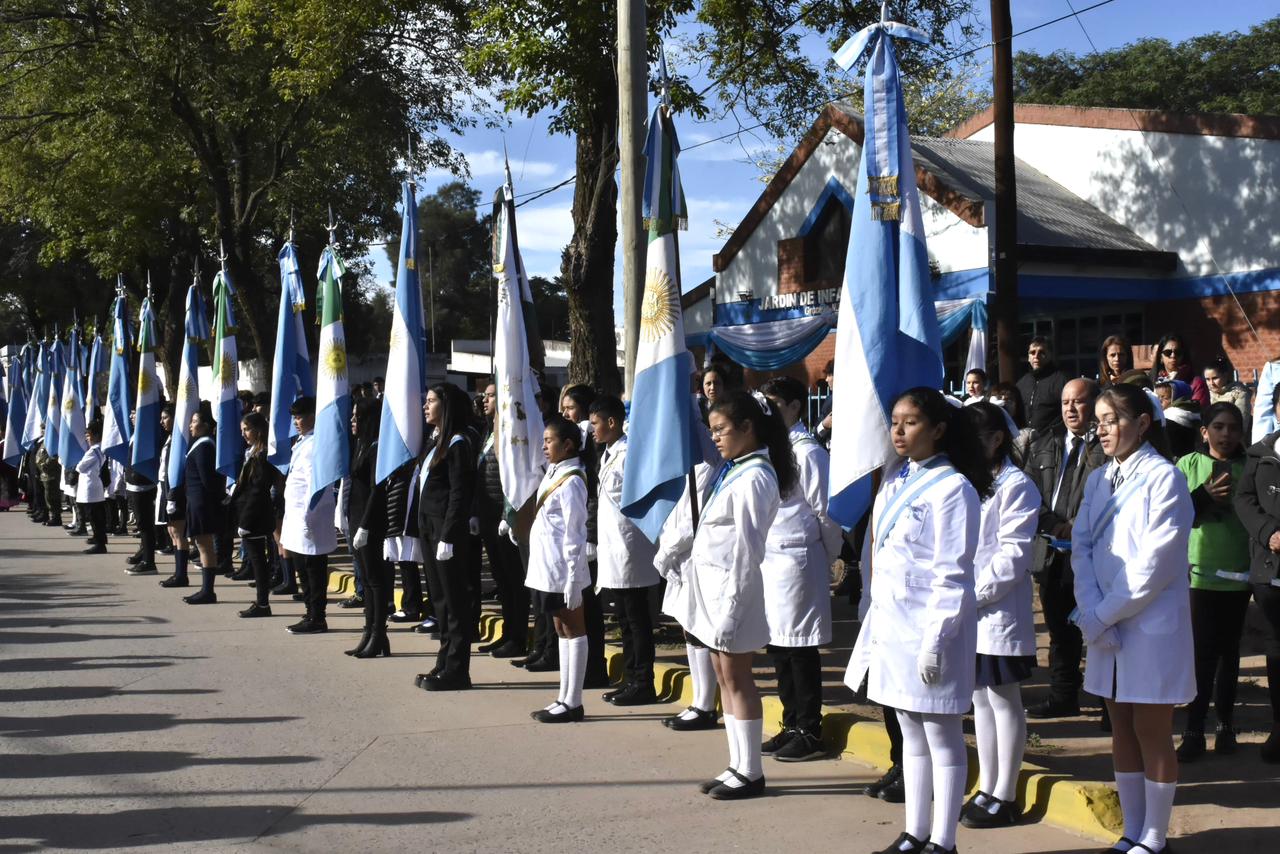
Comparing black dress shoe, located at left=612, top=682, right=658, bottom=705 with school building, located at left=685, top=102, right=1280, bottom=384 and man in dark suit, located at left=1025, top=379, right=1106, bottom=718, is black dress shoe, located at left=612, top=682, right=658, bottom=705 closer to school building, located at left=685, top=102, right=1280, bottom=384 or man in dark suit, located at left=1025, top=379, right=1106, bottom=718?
man in dark suit, located at left=1025, top=379, right=1106, bottom=718

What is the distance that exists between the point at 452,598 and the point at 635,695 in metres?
1.41

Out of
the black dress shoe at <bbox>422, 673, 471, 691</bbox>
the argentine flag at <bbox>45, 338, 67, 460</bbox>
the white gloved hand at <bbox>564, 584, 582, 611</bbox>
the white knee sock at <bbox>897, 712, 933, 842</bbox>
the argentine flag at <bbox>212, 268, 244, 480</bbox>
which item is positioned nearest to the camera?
the white knee sock at <bbox>897, 712, 933, 842</bbox>

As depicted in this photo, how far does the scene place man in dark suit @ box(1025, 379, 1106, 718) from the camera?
7.18m

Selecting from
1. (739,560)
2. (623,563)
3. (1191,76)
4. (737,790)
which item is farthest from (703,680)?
(1191,76)

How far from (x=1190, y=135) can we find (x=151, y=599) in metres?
17.1

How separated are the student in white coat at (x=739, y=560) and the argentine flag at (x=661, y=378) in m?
1.05

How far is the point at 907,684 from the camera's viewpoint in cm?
488

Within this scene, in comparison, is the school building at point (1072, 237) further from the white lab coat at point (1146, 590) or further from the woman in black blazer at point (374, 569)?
the white lab coat at point (1146, 590)

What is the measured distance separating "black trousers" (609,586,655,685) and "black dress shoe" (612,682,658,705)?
3 cm

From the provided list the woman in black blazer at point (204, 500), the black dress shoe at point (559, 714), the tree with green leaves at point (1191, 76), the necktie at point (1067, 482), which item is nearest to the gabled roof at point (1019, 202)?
the woman in black blazer at point (204, 500)

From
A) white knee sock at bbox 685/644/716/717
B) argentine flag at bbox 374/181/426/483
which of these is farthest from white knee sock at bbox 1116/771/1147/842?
argentine flag at bbox 374/181/426/483

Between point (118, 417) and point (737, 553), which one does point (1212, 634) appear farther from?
point (118, 417)

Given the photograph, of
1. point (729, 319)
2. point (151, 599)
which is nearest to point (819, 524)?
point (151, 599)

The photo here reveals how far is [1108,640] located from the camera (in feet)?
16.5
